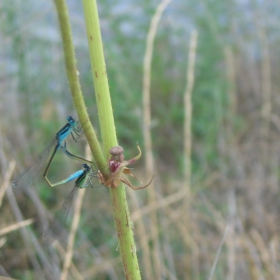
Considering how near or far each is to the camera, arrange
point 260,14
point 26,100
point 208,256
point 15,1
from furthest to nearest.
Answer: point 260,14 → point 26,100 → point 15,1 → point 208,256

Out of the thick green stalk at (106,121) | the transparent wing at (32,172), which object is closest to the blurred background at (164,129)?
the transparent wing at (32,172)

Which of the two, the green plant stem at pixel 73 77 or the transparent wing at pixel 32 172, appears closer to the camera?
the green plant stem at pixel 73 77

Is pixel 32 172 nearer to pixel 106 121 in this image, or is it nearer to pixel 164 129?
pixel 106 121

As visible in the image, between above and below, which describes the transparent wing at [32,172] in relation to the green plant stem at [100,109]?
below

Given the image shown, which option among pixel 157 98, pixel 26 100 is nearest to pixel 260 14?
pixel 157 98

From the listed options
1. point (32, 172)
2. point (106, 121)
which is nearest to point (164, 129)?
point (32, 172)

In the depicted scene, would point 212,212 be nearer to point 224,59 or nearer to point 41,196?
point 41,196

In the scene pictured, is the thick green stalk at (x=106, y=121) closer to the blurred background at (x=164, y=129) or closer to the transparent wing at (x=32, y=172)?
the transparent wing at (x=32, y=172)
